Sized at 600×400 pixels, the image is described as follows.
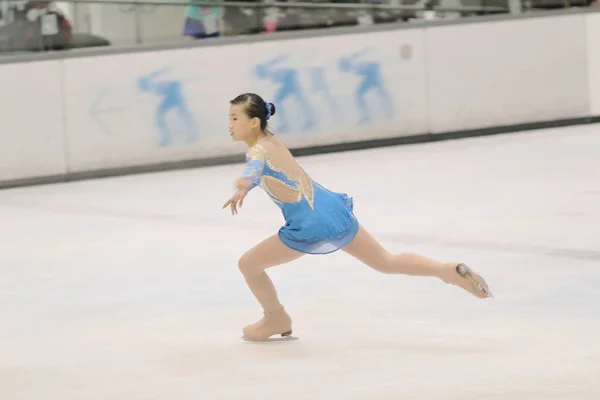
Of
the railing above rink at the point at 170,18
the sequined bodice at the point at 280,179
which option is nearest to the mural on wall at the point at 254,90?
the railing above rink at the point at 170,18

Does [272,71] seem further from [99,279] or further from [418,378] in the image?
[418,378]

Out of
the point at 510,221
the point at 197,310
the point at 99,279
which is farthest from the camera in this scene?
the point at 510,221

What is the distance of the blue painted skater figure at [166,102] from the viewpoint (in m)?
12.2

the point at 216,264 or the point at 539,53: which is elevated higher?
the point at 539,53

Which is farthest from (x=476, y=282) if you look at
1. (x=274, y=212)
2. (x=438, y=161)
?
(x=438, y=161)

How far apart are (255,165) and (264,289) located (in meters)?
0.57

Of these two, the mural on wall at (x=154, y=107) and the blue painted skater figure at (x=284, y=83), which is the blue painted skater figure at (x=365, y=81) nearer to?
the blue painted skater figure at (x=284, y=83)

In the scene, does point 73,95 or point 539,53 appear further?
point 539,53

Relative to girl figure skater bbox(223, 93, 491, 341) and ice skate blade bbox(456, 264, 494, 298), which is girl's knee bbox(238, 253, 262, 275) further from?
ice skate blade bbox(456, 264, 494, 298)

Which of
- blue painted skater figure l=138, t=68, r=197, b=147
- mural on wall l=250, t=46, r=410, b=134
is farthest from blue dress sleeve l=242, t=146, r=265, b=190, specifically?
mural on wall l=250, t=46, r=410, b=134

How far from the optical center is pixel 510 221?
8.16 meters

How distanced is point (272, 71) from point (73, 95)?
6.62 feet

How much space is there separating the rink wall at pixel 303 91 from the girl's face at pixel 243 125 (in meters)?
6.84

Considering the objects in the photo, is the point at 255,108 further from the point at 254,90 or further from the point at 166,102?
the point at 254,90
